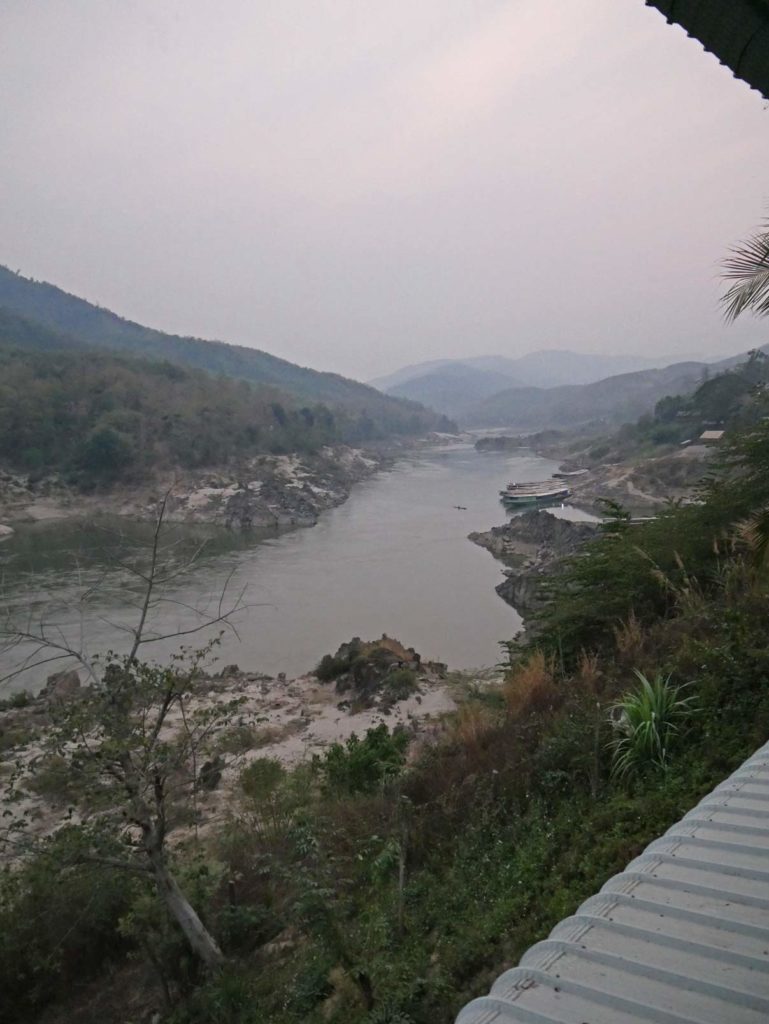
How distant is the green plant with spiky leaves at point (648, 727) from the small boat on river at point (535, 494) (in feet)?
104

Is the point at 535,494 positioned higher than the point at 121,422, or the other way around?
the point at 121,422

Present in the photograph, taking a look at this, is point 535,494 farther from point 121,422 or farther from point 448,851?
point 448,851

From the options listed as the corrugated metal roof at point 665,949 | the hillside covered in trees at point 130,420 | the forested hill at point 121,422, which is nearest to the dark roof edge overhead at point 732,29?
the corrugated metal roof at point 665,949

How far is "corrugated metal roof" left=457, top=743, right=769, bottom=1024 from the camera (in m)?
1.77

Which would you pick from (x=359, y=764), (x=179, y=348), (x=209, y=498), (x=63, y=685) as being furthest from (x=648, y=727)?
(x=179, y=348)

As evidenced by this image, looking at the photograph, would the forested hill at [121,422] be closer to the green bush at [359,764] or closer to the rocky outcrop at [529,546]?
the rocky outcrop at [529,546]

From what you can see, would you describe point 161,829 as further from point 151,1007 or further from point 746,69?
point 746,69

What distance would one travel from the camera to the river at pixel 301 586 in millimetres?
15539

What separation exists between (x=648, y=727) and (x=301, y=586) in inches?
719

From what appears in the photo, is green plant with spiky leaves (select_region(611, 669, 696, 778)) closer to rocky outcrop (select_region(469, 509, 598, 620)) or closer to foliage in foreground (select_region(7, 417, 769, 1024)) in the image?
foliage in foreground (select_region(7, 417, 769, 1024))

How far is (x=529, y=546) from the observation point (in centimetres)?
2495

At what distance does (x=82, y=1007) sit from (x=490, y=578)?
A: 60.6 feet

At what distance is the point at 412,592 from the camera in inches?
802

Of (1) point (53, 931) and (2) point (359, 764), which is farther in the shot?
(2) point (359, 764)
